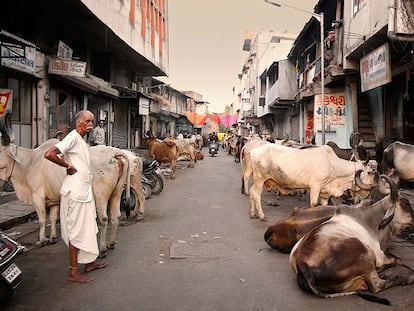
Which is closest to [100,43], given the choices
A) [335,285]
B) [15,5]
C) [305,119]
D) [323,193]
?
[15,5]

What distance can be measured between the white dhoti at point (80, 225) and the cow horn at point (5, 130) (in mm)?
2026

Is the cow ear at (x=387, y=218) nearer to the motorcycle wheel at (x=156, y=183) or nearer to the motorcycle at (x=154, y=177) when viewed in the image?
the motorcycle at (x=154, y=177)

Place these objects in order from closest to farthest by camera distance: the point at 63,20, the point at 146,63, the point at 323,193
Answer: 1. the point at 323,193
2. the point at 63,20
3. the point at 146,63

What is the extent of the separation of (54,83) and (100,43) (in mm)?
5516

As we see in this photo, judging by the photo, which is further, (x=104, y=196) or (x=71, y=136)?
(x=104, y=196)

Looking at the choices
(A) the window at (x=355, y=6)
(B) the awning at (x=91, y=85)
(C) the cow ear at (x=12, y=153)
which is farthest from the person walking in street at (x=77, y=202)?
(A) the window at (x=355, y=6)

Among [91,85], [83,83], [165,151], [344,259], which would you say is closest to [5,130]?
[344,259]

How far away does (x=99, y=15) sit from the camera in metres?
13.1

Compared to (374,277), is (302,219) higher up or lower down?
higher up

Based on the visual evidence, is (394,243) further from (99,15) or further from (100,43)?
(100,43)

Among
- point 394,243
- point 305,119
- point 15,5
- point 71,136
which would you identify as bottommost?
point 394,243

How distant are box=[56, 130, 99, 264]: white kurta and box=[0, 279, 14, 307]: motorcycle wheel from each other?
87 cm

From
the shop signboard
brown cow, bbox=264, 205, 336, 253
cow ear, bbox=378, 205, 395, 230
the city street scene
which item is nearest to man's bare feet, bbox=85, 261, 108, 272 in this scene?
the city street scene

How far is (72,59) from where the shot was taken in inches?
516
